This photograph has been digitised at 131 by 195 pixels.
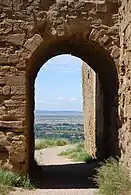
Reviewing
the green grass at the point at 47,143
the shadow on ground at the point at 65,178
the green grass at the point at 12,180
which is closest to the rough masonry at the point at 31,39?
the green grass at the point at 12,180

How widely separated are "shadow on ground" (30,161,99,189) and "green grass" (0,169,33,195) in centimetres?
52

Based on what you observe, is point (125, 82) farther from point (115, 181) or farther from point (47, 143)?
point (47, 143)

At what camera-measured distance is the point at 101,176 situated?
884 cm

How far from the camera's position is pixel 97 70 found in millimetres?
13102

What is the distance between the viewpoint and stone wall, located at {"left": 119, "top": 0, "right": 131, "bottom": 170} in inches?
348

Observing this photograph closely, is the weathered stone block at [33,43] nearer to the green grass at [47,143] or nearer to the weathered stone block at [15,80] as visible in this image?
the weathered stone block at [15,80]

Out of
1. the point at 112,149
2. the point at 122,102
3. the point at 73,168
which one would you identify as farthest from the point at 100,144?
the point at 122,102

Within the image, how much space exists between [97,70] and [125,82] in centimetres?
380

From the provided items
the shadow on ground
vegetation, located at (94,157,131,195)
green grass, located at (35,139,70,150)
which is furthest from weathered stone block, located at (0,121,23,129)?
green grass, located at (35,139,70,150)

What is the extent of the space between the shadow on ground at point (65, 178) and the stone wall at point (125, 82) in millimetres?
1344

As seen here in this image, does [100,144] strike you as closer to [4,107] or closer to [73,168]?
[73,168]

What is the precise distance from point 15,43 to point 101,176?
10.9ft

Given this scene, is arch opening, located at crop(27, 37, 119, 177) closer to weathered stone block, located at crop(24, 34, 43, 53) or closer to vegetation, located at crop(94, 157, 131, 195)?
weathered stone block, located at crop(24, 34, 43, 53)

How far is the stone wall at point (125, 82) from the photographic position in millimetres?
8852
